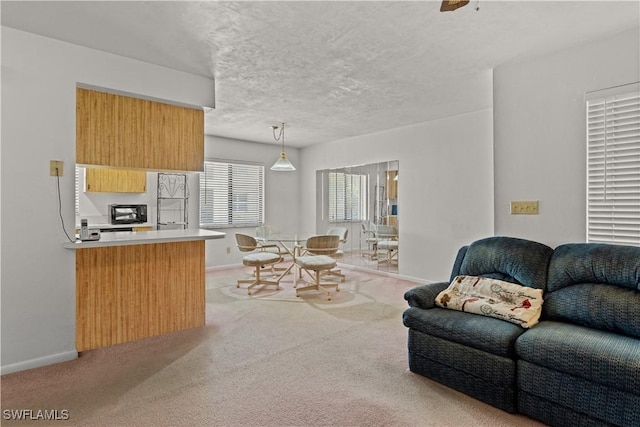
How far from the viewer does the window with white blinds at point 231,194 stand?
22.0ft

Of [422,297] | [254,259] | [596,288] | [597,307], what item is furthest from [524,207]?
[254,259]

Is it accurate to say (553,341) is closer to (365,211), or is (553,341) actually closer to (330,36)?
(330,36)

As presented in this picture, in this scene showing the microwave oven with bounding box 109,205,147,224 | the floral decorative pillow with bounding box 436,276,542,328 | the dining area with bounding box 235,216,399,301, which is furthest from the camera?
the microwave oven with bounding box 109,205,147,224

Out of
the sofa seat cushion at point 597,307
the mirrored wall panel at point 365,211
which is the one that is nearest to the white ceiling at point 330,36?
the sofa seat cushion at point 597,307

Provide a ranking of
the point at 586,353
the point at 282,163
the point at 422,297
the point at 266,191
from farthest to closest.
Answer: the point at 266,191 < the point at 282,163 < the point at 422,297 < the point at 586,353

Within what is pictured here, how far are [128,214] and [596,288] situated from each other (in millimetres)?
5590

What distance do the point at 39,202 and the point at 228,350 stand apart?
1.92 m

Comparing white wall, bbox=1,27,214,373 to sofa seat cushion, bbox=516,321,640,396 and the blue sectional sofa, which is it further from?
sofa seat cushion, bbox=516,321,640,396

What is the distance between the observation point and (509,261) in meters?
2.71

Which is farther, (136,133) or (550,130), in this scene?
(136,133)

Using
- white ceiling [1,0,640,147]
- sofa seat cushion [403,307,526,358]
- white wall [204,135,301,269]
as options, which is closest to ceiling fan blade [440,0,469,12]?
white ceiling [1,0,640,147]

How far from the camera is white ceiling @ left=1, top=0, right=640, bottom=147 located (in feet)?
7.70

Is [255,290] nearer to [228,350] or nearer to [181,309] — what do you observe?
[181,309]

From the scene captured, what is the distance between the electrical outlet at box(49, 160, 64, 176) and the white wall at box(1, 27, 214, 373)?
3 centimetres
